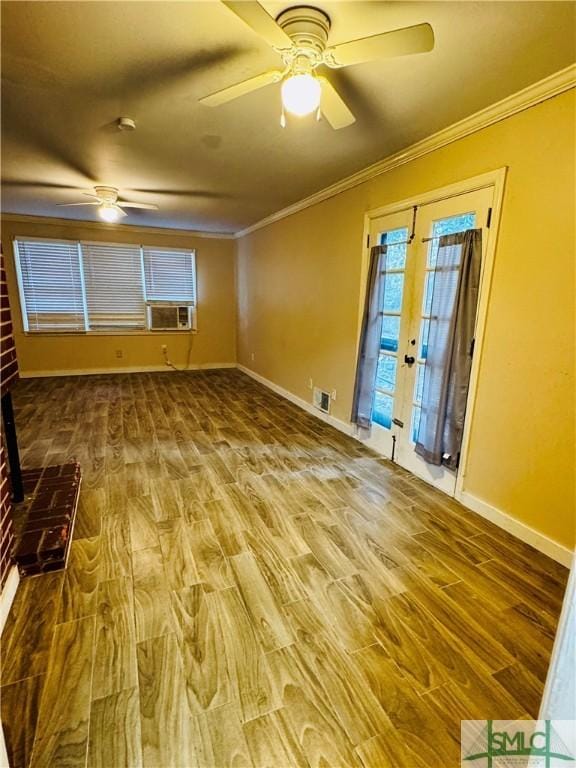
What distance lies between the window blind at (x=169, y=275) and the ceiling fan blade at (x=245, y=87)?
487cm

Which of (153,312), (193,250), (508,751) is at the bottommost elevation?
(508,751)

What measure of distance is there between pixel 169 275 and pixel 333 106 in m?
5.15

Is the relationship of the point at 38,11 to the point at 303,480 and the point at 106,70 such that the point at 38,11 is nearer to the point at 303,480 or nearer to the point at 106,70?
the point at 106,70

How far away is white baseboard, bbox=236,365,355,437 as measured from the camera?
3.84m

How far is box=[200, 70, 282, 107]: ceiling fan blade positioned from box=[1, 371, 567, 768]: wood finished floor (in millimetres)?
2291

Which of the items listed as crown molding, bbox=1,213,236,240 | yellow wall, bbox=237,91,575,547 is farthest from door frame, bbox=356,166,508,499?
crown molding, bbox=1,213,236,240

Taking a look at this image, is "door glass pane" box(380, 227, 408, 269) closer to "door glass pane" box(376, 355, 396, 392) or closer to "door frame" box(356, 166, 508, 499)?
"door frame" box(356, 166, 508, 499)

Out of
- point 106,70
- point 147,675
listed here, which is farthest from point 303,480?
point 106,70

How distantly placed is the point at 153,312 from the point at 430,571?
5.82m

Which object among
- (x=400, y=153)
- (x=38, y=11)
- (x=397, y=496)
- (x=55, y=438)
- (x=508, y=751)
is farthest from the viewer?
(x=55, y=438)

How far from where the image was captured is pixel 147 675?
53.1 inches

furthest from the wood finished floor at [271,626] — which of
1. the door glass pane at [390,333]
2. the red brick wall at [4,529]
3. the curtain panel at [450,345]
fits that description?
the door glass pane at [390,333]

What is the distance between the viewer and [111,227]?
5.79 meters

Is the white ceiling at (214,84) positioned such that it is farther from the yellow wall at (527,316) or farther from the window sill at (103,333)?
the window sill at (103,333)
